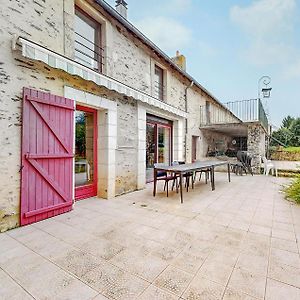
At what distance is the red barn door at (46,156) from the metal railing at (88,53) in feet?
5.22

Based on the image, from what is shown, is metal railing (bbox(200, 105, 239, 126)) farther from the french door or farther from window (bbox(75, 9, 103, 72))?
window (bbox(75, 9, 103, 72))

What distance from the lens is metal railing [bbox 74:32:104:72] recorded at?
520 centimetres

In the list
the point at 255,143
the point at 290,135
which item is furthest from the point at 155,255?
the point at 290,135

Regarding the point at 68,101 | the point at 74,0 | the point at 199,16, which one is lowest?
the point at 68,101

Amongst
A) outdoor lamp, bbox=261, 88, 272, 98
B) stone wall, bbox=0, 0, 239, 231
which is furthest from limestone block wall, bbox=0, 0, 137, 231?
outdoor lamp, bbox=261, 88, 272, 98

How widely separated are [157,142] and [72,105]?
5.03m

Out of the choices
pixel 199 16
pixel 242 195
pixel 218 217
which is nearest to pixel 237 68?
pixel 199 16

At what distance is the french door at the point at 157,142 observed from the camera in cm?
838

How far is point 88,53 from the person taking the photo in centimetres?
551

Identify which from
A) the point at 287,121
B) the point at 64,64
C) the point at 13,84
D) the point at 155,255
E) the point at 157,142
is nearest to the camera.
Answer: the point at 155,255

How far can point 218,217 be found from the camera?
4168 mm

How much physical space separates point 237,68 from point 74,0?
21976 mm

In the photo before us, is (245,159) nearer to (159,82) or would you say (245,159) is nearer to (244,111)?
(244,111)

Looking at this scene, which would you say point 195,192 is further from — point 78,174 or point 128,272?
point 128,272
